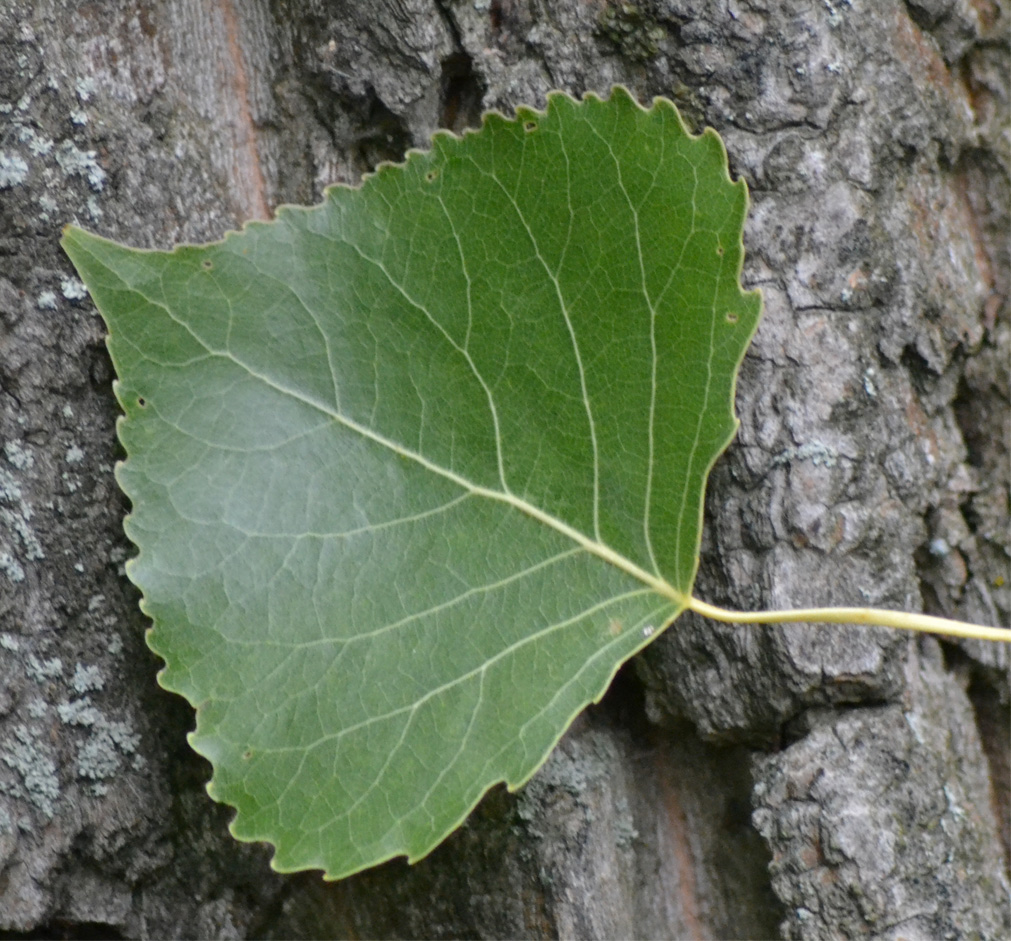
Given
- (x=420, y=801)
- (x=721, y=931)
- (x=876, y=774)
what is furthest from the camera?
(x=721, y=931)

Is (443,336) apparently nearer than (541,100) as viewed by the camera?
Yes

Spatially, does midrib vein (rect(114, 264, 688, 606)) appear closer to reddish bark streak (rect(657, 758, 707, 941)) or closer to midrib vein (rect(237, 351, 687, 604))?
midrib vein (rect(237, 351, 687, 604))

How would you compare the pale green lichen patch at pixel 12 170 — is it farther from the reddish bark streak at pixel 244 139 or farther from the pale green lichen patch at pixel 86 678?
the pale green lichen patch at pixel 86 678

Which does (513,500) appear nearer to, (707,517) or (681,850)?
(707,517)

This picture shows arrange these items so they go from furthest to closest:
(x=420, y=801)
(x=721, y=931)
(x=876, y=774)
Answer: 1. (x=721, y=931)
2. (x=876, y=774)
3. (x=420, y=801)

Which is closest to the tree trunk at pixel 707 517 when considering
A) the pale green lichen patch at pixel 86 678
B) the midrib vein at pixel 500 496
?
the pale green lichen patch at pixel 86 678

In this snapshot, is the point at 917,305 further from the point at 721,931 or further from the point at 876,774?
the point at 721,931

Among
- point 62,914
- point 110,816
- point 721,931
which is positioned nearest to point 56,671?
point 110,816
